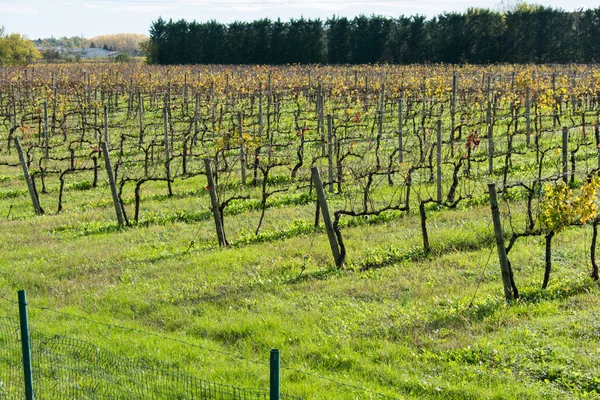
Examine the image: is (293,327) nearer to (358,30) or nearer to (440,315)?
(440,315)

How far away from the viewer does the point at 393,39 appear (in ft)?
191

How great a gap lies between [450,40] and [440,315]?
51488 mm

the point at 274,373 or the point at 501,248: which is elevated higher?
the point at 274,373

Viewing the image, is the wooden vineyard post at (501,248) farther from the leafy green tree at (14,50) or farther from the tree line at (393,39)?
the leafy green tree at (14,50)

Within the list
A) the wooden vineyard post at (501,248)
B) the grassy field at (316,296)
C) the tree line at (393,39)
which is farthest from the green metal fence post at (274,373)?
the tree line at (393,39)

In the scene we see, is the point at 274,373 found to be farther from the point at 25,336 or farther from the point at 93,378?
the point at 93,378

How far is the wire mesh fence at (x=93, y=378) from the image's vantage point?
6.15 m

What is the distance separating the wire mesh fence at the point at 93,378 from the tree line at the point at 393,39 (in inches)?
2018

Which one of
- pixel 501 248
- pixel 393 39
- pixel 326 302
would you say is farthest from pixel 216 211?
pixel 393 39

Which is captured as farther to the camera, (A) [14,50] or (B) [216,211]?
(A) [14,50]

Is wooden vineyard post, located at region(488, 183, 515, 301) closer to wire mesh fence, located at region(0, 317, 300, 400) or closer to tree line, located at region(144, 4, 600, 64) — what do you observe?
wire mesh fence, located at region(0, 317, 300, 400)

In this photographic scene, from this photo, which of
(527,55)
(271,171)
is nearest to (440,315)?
(271,171)

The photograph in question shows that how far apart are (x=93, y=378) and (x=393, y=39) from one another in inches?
2152

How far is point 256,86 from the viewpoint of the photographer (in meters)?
36.1
